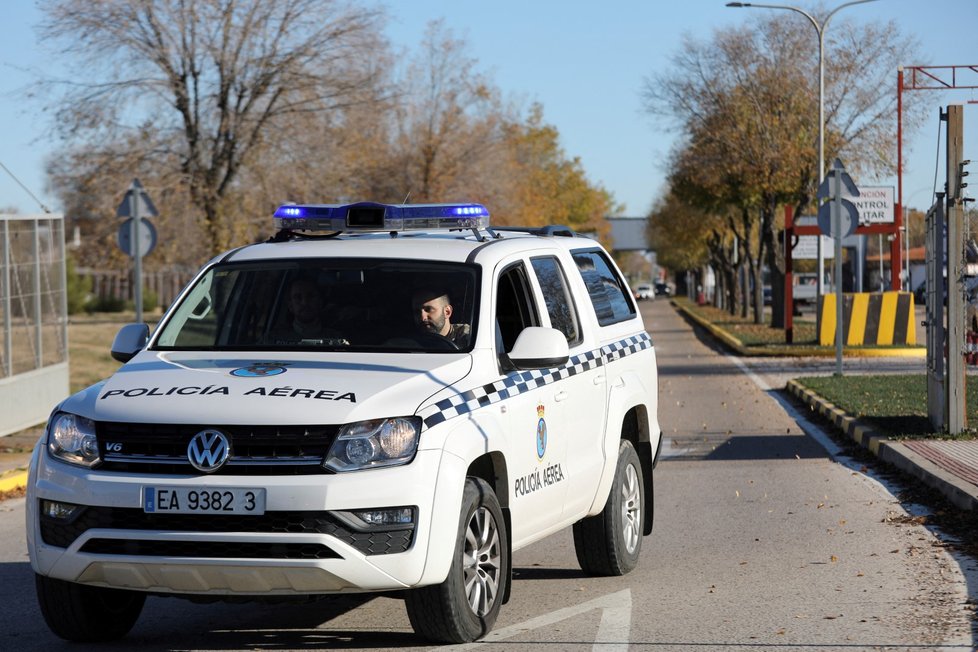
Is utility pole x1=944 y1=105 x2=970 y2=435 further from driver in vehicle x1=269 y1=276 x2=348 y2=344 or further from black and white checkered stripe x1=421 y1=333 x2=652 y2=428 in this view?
driver in vehicle x1=269 y1=276 x2=348 y2=344

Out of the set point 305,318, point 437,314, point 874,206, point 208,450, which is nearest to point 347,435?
point 208,450

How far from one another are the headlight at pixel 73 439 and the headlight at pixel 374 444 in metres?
1.03

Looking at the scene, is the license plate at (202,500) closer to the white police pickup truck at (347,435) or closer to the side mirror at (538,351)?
the white police pickup truck at (347,435)

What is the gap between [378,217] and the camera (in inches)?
306

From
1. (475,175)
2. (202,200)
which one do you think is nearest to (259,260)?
(202,200)

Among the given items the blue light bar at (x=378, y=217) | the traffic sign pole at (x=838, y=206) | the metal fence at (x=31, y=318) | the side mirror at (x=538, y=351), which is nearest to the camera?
the side mirror at (x=538, y=351)

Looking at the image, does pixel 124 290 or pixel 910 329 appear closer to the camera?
pixel 910 329

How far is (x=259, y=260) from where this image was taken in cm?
732

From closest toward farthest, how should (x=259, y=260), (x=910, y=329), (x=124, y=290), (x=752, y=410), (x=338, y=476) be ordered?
(x=338, y=476) → (x=259, y=260) → (x=752, y=410) → (x=910, y=329) → (x=124, y=290)

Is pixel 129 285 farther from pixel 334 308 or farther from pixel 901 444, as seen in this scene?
pixel 334 308

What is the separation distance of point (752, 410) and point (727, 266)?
5066cm

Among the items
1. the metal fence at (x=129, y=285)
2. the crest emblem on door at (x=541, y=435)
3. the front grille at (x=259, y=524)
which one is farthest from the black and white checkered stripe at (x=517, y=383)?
the metal fence at (x=129, y=285)

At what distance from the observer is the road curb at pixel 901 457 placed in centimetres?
998

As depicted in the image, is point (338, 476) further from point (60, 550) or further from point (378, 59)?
point (378, 59)
